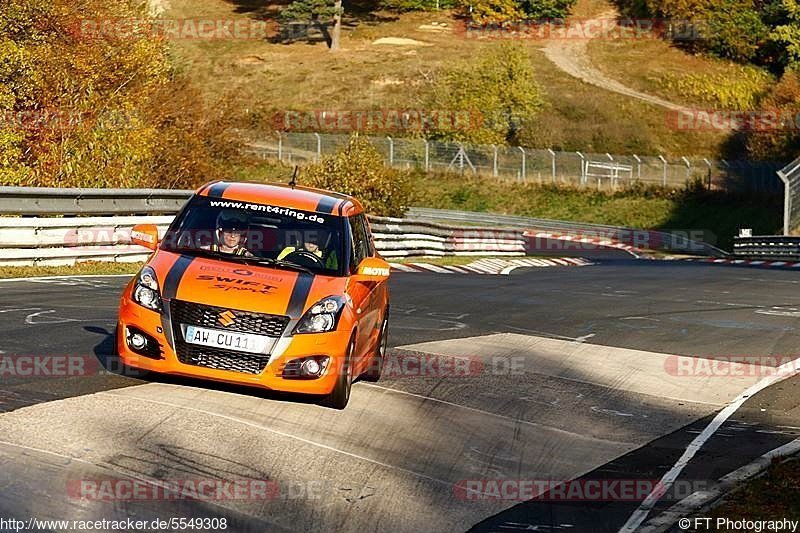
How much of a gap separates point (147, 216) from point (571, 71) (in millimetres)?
73302

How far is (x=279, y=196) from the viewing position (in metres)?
10.4

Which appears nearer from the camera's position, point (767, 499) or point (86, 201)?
point (767, 499)

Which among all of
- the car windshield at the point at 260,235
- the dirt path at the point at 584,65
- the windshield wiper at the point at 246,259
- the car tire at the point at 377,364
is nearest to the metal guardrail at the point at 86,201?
the car windshield at the point at 260,235

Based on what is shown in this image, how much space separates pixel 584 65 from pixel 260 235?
85.7 meters

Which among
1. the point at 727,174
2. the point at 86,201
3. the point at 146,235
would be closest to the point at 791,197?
the point at 727,174

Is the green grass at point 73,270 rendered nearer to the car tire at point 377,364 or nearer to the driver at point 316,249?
the car tire at point 377,364

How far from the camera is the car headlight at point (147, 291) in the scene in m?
8.91

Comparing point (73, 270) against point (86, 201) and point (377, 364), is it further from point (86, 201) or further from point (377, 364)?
point (377, 364)

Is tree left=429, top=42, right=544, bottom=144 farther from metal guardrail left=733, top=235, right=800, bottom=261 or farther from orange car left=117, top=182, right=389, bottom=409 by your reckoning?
orange car left=117, top=182, right=389, bottom=409

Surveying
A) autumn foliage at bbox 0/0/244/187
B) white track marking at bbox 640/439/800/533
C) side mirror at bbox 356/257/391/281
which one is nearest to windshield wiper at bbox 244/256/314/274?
side mirror at bbox 356/257/391/281

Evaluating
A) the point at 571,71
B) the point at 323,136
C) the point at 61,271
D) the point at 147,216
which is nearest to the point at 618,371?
the point at 61,271

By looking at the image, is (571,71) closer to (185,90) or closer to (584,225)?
(584,225)

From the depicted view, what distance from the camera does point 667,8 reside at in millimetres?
95062

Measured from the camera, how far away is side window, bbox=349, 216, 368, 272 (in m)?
10.0
